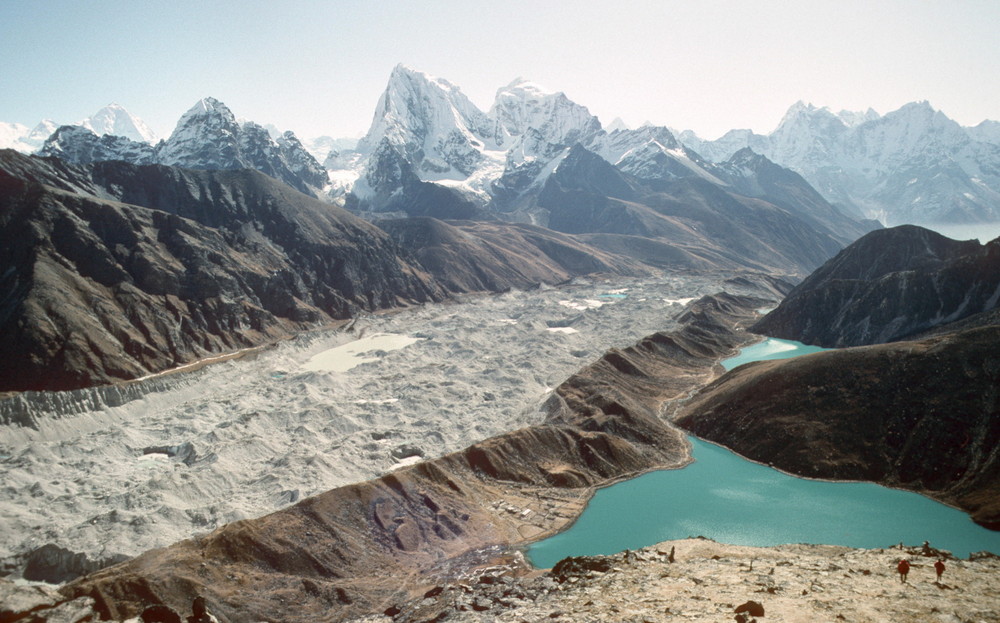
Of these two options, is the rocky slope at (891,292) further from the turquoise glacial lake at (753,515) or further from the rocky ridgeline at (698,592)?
the rocky ridgeline at (698,592)

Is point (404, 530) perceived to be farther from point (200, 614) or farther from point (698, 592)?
point (698, 592)

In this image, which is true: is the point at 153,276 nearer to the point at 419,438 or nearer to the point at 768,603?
the point at 419,438

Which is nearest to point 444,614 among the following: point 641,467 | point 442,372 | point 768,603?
point 768,603

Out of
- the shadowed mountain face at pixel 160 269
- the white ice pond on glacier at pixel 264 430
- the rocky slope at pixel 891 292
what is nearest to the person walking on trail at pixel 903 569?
the white ice pond on glacier at pixel 264 430

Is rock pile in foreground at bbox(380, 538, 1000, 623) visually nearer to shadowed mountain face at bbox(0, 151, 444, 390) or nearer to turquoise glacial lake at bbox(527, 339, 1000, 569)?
turquoise glacial lake at bbox(527, 339, 1000, 569)

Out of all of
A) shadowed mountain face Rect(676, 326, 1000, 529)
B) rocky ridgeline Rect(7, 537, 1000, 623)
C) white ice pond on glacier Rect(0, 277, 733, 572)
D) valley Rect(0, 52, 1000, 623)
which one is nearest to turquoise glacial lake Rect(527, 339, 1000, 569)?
valley Rect(0, 52, 1000, 623)
